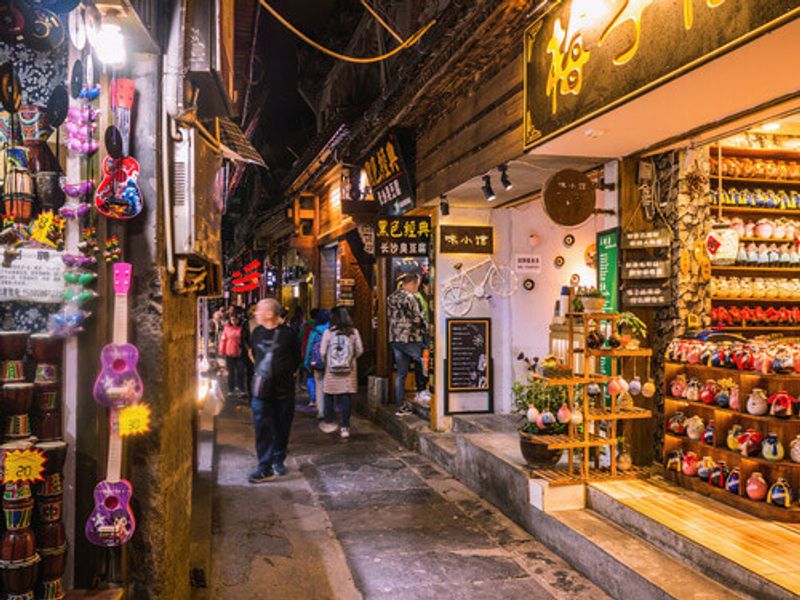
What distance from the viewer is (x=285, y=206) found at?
2022 centimetres

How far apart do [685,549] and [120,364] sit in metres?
4.49

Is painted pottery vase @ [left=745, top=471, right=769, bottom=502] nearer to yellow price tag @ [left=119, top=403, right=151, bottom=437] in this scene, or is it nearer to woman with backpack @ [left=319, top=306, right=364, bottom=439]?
yellow price tag @ [left=119, top=403, right=151, bottom=437]

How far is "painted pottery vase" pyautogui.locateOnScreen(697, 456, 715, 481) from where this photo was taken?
6074mm

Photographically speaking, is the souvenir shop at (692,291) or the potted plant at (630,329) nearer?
the souvenir shop at (692,291)

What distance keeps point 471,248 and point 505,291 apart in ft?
3.14

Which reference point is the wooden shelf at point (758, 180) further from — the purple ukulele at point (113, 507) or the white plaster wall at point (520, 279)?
the purple ukulele at point (113, 507)

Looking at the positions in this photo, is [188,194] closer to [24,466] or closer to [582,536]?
[24,466]

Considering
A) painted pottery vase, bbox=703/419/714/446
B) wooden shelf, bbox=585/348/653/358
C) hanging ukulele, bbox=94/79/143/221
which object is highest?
hanging ukulele, bbox=94/79/143/221

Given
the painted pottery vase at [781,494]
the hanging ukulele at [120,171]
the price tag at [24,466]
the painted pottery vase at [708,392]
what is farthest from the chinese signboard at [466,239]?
the price tag at [24,466]

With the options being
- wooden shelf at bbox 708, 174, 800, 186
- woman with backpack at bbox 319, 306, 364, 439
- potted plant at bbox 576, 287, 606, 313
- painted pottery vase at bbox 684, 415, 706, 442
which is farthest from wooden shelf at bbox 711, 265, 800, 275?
woman with backpack at bbox 319, 306, 364, 439

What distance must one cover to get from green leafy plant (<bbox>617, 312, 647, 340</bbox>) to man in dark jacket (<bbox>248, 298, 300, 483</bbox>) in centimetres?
432

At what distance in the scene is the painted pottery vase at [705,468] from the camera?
6.07 meters

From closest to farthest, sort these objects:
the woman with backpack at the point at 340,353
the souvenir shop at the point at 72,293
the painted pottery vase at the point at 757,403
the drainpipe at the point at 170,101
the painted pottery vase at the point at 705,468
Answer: the souvenir shop at the point at 72,293, the drainpipe at the point at 170,101, the painted pottery vase at the point at 757,403, the painted pottery vase at the point at 705,468, the woman with backpack at the point at 340,353

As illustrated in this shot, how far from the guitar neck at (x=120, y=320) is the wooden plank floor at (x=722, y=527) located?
14.6ft
